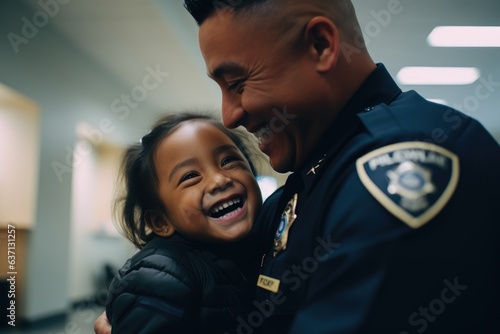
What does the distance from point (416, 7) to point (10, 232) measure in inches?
176

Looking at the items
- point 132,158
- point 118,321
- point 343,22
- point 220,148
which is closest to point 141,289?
point 118,321

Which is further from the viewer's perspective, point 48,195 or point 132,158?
point 48,195

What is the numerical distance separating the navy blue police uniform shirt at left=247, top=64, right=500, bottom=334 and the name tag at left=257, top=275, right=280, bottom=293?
0.13 metres

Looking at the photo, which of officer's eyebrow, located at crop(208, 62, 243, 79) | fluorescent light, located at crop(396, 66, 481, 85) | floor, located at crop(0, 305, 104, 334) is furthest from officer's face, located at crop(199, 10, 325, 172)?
fluorescent light, located at crop(396, 66, 481, 85)

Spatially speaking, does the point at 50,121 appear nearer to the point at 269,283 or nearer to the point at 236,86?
the point at 236,86

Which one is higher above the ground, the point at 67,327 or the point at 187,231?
the point at 187,231

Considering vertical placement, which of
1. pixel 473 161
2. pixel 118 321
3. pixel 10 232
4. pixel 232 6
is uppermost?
pixel 232 6

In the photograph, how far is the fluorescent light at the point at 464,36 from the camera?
14.8 ft

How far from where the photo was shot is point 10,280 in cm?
407

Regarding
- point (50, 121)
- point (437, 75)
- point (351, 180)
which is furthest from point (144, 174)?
point (437, 75)

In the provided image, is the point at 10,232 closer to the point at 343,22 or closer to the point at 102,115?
the point at 102,115

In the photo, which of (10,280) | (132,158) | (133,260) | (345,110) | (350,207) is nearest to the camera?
(350,207)

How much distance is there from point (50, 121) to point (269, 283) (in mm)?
4585

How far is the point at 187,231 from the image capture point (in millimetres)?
1140
